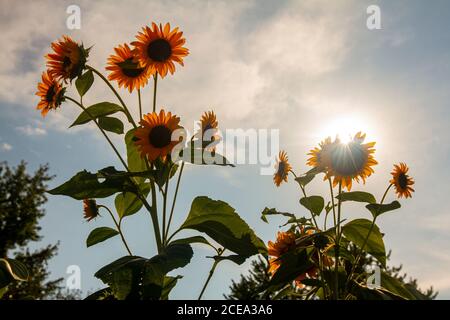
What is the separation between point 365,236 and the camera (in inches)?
84.0

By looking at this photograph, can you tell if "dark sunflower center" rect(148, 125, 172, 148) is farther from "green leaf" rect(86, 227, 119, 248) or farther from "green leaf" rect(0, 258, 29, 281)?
"green leaf" rect(0, 258, 29, 281)

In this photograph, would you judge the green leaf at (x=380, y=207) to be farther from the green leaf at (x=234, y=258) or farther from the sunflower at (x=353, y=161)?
the green leaf at (x=234, y=258)

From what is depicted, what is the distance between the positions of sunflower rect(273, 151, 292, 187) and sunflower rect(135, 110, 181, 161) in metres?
1.05

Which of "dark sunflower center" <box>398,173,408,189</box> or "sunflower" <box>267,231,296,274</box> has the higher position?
"dark sunflower center" <box>398,173,408,189</box>

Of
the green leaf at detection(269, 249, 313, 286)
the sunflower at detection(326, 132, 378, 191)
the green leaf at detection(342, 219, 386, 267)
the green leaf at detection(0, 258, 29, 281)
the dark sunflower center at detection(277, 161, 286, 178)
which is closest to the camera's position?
the green leaf at detection(0, 258, 29, 281)

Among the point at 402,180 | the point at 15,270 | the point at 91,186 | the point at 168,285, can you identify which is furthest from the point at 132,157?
the point at 402,180

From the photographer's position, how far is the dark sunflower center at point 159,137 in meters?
2.03

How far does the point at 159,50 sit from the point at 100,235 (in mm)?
964

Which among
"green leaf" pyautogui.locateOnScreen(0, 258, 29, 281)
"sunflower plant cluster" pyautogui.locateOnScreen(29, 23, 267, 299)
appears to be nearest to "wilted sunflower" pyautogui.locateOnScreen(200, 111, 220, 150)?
"sunflower plant cluster" pyautogui.locateOnScreen(29, 23, 267, 299)

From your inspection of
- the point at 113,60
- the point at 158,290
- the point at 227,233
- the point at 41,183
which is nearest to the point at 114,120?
the point at 113,60

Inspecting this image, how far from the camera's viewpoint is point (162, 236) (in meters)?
2.05

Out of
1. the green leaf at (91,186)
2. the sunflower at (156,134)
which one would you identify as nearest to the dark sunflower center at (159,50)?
the sunflower at (156,134)

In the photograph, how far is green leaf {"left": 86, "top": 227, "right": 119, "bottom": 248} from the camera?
7.77 feet
